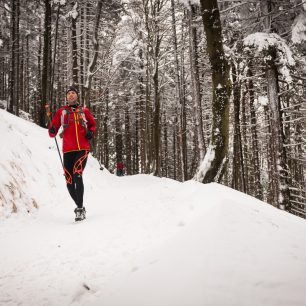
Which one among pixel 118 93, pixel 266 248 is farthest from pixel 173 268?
pixel 118 93

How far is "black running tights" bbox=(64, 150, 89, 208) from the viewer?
4.92 metres

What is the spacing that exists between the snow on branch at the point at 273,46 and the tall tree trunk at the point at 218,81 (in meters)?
3.28

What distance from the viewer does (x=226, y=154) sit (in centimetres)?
625

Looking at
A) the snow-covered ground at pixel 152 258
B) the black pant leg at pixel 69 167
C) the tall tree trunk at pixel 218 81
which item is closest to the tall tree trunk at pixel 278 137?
the tall tree trunk at pixel 218 81

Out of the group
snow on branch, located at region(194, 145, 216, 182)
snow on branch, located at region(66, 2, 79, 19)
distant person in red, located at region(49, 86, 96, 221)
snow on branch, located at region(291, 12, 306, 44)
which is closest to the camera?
distant person in red, located at region(49, 86, 96, 221)

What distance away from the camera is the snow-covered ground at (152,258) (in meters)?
1.78

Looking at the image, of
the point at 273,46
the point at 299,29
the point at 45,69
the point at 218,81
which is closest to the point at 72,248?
the point at 218,81

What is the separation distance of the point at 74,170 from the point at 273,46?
7524mm

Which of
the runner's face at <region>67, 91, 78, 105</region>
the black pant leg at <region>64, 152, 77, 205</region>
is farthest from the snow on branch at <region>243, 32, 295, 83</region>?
the black pant leg at <region>64, 152, 77, 205</region>

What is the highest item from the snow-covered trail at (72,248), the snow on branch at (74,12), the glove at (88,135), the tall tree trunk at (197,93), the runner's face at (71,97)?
the snow on branch at (74,12)

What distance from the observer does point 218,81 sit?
241 inches

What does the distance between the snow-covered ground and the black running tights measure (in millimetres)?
583

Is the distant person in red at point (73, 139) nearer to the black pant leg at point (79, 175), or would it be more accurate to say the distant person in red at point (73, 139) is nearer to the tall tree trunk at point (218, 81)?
the black pant leg at point (79, 175)

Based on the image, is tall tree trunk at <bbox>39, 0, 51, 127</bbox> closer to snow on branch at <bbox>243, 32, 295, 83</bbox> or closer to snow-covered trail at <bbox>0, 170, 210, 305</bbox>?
snow on branch at <bbox>243, 32, 295, 83</bbox>
